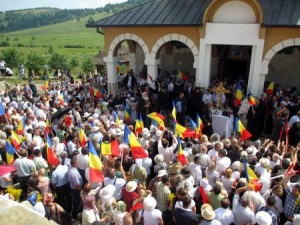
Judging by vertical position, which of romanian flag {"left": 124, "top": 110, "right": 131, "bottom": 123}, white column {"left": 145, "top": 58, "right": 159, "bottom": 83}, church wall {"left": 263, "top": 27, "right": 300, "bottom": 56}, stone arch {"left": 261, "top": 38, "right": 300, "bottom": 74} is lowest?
romanian flag {"left": 124, "top": 110, "right": 131, "bottom": 123}

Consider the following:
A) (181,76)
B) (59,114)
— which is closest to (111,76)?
(181,76)

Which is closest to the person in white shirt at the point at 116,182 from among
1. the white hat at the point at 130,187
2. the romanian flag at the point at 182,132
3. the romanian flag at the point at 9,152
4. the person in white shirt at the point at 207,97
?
the white hat at the point at 130,187

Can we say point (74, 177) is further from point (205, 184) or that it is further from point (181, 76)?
point (181, 76)

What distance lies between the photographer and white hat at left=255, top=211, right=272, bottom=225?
5.29 meters

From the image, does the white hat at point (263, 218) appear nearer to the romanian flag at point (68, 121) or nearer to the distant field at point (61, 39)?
the romanian flag at point (68, 121)

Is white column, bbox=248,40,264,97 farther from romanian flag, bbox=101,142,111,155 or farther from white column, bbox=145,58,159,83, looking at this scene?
romanian flag, bbox=101,142,111,155

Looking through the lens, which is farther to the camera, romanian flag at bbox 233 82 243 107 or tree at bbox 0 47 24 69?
tree at bbox 0 47 24 69

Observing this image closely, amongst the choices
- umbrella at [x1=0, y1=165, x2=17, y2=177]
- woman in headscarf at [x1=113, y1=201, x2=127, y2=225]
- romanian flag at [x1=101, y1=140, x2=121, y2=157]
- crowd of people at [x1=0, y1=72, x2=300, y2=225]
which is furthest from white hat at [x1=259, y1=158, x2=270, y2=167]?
umbrella at [x1=0, y1=165, x2=17, y2=177]

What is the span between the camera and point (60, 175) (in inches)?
293

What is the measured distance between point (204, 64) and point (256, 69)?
2.36 meters

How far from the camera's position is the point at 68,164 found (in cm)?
771

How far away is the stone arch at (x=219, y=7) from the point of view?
13.1 metres

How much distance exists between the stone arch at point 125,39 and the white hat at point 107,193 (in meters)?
10.4

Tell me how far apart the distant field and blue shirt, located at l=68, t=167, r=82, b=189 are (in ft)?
277
